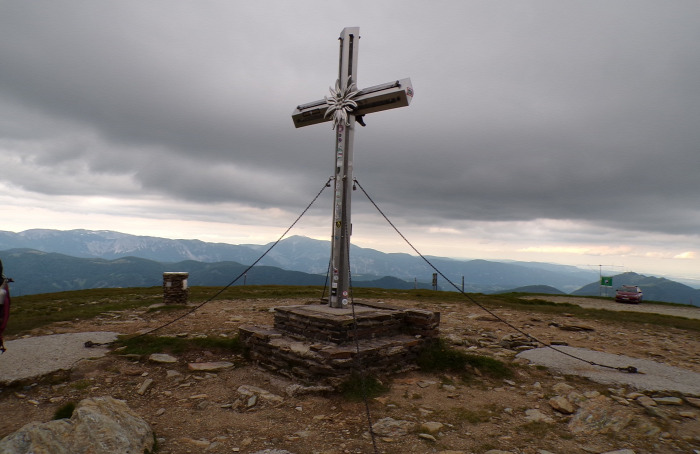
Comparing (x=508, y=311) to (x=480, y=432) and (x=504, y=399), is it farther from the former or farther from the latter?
(x=480, y=432)

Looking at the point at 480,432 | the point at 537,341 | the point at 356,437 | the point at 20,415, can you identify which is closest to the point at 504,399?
the point at 480,432

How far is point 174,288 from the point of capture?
59.6 ft

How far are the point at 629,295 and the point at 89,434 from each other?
35114 millimetres

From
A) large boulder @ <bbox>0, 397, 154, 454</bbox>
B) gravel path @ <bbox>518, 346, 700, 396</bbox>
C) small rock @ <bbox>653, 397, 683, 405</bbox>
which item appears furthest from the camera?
gravel path @ <bbox>518, 346, 700, 396</bbox>

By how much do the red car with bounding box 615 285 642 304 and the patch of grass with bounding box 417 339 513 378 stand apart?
85.7ft

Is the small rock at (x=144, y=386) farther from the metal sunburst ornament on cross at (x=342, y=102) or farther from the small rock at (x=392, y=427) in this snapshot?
the metal sunburst ornament on cross at (x=342, y=102)

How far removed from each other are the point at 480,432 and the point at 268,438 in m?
3.70

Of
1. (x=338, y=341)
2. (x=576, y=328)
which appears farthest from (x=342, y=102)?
(x=576, y=328)

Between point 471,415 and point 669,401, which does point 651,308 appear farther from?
point 471,415

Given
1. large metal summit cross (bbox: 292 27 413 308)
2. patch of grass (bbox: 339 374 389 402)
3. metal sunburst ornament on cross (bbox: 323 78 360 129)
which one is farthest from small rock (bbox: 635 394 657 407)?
metal sunburst ornament on cross (bbox: 323 78 360 129)

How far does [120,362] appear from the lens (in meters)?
9.39

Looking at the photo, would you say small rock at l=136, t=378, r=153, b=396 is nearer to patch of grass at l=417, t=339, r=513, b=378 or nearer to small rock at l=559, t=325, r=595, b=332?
patch of grass at l=417, t=339, r=513, b=378

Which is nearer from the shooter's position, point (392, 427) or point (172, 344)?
point (392, 427)

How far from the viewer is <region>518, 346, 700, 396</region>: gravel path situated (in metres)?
7.97
